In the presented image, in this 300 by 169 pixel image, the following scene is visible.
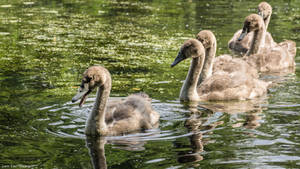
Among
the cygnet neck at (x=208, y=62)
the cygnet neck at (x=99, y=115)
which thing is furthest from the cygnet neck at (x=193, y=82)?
the cygnet neck at (x=99, y=115)

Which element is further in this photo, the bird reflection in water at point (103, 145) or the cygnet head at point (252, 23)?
the cygnet head at point (252, 23)

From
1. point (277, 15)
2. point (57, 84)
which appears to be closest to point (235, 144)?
point (57, 84)

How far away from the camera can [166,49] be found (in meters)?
13.8

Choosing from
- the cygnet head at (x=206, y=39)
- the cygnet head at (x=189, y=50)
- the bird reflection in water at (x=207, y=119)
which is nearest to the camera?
the bird reflection in water at (x=207, y=119)

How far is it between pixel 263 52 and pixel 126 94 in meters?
4.56

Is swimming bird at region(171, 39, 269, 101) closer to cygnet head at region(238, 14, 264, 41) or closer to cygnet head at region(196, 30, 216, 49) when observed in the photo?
cygnet head at region(196, 30, 216, 49)

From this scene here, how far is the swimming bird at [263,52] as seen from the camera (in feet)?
42.0

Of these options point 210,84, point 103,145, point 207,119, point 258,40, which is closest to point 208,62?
point 210,84

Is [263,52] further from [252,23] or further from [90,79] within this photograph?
[90,79]

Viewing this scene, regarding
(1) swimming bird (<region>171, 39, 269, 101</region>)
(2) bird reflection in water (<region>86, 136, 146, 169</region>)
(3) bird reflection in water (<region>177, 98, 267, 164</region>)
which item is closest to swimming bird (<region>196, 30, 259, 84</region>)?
(1) swimming bird (<region>171, 39, 269, 101</region>)

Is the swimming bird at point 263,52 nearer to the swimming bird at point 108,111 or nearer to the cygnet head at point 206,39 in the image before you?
the cygnet head at point 206,39

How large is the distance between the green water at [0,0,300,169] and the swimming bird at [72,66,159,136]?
18 centimetres

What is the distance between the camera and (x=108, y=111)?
8438mm

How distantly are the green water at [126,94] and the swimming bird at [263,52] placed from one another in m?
0.50
